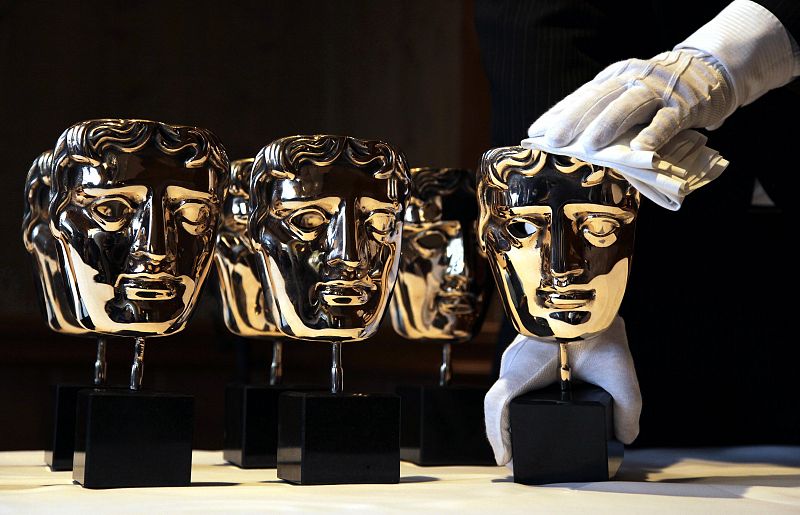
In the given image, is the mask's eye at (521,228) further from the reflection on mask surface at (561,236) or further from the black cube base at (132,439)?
the black cube base at (132,439)

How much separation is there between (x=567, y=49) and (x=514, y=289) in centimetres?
28

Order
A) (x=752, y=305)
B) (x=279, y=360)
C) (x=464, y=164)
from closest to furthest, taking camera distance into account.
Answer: (x=279, y=360) → (x=752, y=305) → (x=464, y=164)

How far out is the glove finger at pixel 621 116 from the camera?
0.65m

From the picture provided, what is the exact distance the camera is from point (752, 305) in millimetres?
1064

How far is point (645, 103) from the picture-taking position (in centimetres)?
68

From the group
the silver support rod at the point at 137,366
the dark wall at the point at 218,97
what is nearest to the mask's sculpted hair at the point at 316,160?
the silver support rod at the point at 137,366

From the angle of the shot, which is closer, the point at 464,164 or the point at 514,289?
the point at 514,289

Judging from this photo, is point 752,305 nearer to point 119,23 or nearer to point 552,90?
point 552,90

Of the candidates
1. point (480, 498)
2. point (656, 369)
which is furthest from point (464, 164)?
point (480, 498)

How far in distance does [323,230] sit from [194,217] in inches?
3.2

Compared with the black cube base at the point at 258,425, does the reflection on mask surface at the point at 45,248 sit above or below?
above

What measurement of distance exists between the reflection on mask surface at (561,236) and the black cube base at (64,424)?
0.32m

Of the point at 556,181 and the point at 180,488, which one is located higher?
the point at 556,181

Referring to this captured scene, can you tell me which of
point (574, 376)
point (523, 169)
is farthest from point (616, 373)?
point (523, 169)
